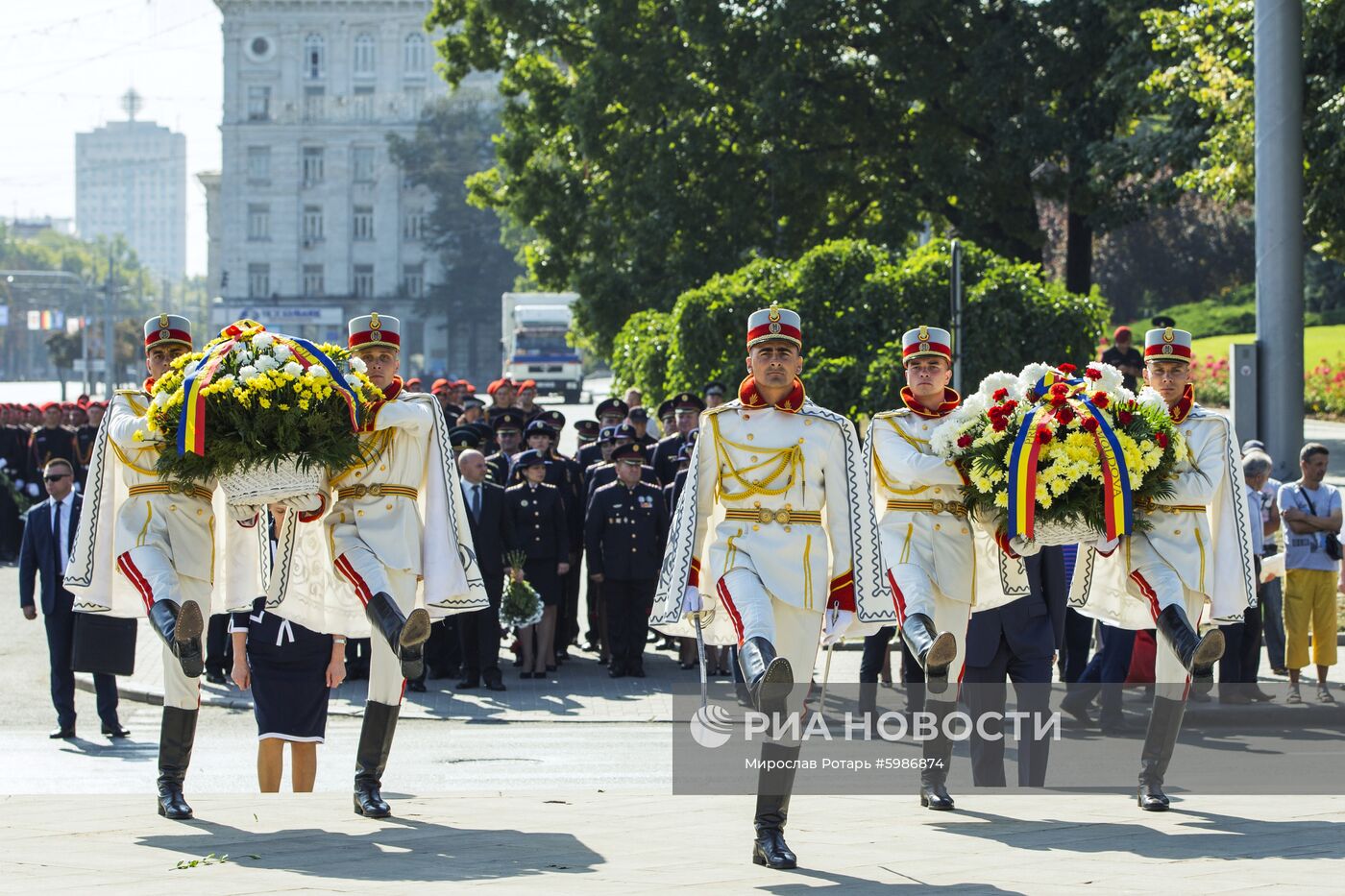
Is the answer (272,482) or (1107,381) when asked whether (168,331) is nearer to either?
(272,482)

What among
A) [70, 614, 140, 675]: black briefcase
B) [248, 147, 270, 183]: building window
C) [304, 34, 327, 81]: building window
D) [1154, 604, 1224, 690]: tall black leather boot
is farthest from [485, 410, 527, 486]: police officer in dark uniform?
[248, 147, 270, 183]: building window

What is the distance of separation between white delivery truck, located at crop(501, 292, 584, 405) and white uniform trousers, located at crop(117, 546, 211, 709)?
50.5 meters

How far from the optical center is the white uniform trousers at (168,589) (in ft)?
27.5

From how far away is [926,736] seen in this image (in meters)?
9.02

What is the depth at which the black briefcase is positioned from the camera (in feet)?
36.7

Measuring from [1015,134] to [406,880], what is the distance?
26.1 metres

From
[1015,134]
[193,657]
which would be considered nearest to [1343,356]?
[1015,134]

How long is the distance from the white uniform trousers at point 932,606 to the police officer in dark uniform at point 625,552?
6.95m

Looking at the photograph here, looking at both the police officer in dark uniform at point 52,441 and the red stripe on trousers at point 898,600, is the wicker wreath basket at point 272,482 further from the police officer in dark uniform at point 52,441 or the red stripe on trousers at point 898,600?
the police officer in dark uniform at point 52,441

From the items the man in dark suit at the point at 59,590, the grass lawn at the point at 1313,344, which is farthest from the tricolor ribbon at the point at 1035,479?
the grass lawn at the point at 1313,344

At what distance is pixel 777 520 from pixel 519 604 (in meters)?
7.61

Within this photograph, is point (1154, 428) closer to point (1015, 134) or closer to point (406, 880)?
point (406, 880)

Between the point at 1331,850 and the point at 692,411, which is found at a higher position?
the point at 692,411

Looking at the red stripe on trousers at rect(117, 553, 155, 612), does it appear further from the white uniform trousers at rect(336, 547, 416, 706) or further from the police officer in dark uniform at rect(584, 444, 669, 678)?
the police officer in dark uniform at rect(584, 444, 669, 678)
